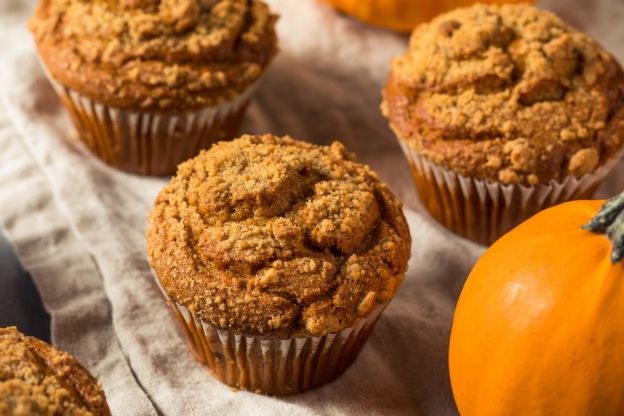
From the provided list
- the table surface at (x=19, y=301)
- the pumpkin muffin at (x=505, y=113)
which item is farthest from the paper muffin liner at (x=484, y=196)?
the table surface at (x=19, y=301)

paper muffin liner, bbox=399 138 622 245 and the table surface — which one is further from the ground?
paper muffin liner, bbox=399 138 622 245

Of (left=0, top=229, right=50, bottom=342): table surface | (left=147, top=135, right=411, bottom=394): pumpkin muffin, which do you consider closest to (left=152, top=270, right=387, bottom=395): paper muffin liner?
(left=147, top=135, right=411, bottom=394): pumpkin muffin

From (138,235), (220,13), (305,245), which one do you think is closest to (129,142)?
(138,235)

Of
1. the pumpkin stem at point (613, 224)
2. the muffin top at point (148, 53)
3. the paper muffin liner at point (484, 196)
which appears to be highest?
the pumpkin stem at point (613, 224)

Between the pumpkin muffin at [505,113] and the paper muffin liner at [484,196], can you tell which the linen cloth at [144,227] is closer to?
the paper muffin liner at [484,196]

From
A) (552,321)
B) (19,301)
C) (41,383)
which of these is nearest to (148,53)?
(19,301)

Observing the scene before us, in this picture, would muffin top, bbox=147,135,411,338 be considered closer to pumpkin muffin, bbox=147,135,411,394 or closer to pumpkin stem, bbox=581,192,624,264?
pumpkin muffin, bbox=147,135,411,394

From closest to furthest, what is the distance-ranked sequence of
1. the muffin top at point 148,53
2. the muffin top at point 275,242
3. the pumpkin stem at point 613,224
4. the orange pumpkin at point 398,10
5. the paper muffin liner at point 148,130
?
the pumpkin stem at point 613,224
the muffin top at point 275,242
the muffin top at point 148,53
the paper muffin liner at point 148,130
the orange pumpkin at point 398,10

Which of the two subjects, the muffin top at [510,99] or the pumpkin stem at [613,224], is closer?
the pumpkin stem at [613,224]

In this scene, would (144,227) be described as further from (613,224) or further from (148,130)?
(613,224)
